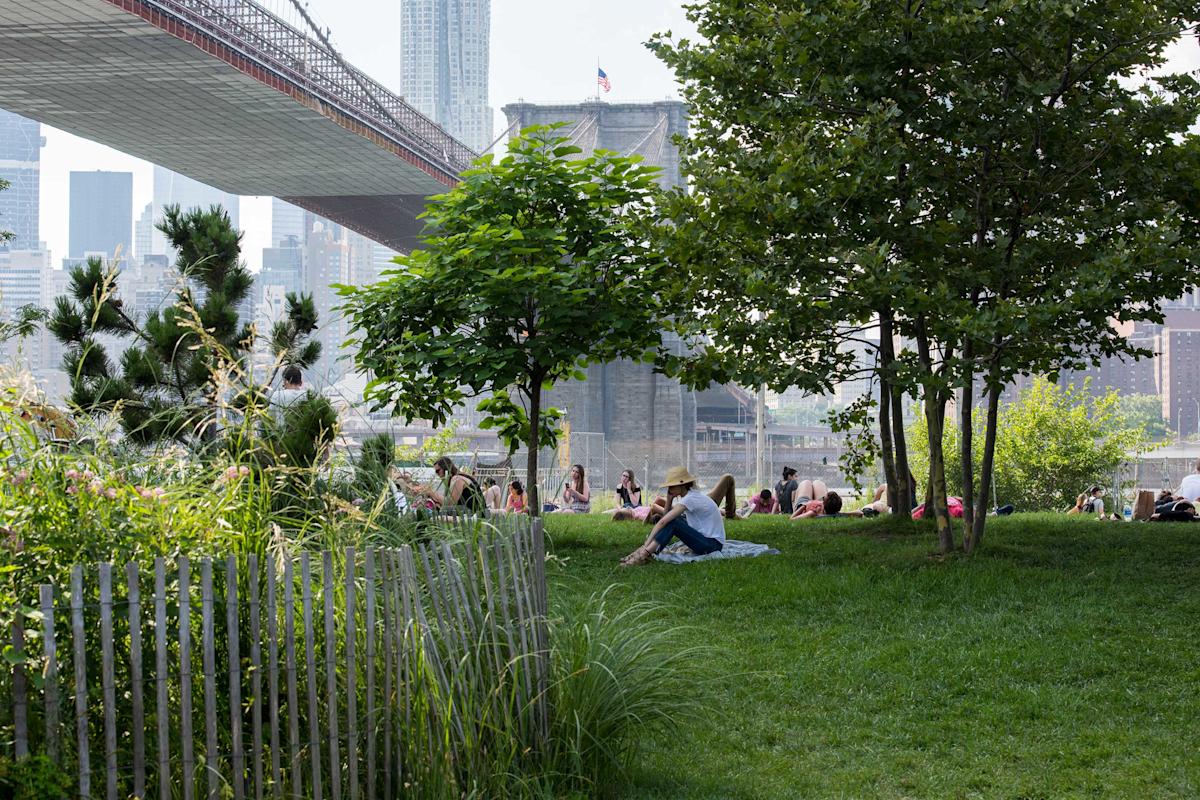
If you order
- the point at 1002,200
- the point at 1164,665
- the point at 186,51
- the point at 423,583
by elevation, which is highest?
the point at 186,51

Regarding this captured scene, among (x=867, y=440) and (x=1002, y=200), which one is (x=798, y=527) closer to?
(x=867, y=440)

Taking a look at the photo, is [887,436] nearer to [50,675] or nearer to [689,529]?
[689,529]

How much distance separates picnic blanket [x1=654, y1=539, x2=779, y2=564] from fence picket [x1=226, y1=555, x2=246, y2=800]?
7172mm

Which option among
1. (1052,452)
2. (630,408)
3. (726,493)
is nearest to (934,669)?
(726,493)

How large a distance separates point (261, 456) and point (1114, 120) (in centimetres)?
764

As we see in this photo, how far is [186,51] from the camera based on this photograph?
112 feet

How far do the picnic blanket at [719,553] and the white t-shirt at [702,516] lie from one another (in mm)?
143

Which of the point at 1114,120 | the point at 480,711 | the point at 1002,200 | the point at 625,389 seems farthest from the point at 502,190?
the point at 625,389

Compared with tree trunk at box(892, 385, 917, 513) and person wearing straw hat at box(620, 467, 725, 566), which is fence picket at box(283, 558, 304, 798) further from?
tree trunk at box(892, 385, 917, 513)

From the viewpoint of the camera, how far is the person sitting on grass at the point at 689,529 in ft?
35.8

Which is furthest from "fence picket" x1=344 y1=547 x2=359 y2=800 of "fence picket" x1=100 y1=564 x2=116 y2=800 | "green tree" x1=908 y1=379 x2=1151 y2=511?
"green tree" x1=908 y1=379 x2=1151 y2=511

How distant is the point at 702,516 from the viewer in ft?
36.7

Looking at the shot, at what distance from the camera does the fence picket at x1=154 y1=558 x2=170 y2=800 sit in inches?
138

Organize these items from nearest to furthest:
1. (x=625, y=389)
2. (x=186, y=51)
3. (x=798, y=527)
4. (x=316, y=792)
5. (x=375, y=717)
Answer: (x=316, y=792) < (x=375, y=717) < (x=798, y=527) < (x=186, y=51) < (x=625, y=389)
